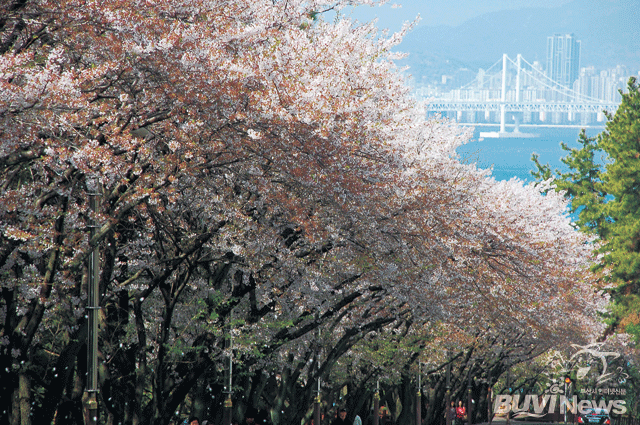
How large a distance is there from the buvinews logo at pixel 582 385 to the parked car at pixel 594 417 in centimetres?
48

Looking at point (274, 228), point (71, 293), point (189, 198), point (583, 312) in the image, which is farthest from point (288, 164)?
point (583, 312)

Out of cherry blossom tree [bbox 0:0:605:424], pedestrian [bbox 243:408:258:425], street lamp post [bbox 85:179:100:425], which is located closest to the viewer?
cherry blossom tree [bbox 0:0:605:424]

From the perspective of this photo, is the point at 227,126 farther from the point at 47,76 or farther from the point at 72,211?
the point at 47,76

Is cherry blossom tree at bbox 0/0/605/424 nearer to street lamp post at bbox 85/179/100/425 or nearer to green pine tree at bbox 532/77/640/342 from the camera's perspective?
street lamp post at bbox 85/179/100/425

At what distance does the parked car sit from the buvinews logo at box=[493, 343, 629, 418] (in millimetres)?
483

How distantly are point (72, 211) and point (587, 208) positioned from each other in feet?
135

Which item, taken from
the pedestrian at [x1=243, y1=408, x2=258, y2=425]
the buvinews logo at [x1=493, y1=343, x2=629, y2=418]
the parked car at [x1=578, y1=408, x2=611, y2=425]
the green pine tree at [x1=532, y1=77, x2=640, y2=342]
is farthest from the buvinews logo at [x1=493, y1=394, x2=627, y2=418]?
the pedestrian at [x1=243, y1=408, x2=258, y2=425]

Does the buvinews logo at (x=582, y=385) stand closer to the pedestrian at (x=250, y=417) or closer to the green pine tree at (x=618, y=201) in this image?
the green pine tree at (x=618, y=201)

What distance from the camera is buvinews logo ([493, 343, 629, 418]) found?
152 ft

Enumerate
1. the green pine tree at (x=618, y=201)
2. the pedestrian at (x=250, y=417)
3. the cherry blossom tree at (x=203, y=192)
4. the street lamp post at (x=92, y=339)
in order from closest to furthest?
the cherry blossom tree at (x=203, y=192)
the street lamp post at (x=92, y=339)
the pedestrian at (x=250, y=417)
the green pine tree at (x=618, y=201)

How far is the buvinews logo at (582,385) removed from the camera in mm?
46375

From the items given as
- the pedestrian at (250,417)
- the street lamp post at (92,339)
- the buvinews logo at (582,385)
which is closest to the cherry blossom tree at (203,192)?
the street lamp post at (92,339)

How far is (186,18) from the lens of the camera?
11406 millimetres

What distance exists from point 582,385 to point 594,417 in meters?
4.63
